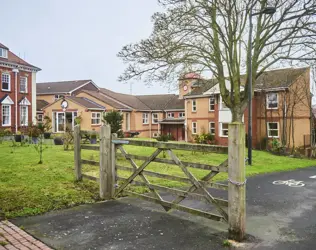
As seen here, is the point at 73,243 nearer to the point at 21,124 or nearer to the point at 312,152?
the point at 312,152

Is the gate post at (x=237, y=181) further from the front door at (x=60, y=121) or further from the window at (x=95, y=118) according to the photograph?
the front door at (x=60, y=121)

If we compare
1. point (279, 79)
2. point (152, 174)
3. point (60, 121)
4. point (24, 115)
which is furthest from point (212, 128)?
point (152, 174)

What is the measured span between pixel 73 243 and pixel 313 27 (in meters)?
17.6

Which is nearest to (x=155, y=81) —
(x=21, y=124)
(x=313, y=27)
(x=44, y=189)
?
(x=313, y=27)

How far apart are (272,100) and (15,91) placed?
29609mm

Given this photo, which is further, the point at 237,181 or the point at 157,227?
the point at 157,227

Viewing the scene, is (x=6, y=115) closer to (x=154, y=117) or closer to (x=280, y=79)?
(x=154, y=117)

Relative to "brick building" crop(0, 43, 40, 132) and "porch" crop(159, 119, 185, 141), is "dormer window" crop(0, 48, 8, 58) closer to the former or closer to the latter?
"brick building" crop(0, 43, 40, 132)

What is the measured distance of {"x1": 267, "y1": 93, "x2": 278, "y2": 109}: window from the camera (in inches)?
1203

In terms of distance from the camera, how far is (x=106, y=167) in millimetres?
7570

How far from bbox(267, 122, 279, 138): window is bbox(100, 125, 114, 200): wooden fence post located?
26764mm

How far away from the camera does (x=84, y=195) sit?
767 cm

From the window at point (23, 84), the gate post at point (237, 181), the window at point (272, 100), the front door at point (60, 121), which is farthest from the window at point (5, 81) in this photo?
the gate post at point (237, 181)

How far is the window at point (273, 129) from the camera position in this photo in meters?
30.5
